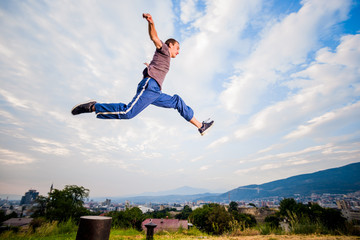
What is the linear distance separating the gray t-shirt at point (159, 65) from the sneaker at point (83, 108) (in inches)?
49.3

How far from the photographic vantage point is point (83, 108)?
314cm

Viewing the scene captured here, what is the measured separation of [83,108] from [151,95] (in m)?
1.34

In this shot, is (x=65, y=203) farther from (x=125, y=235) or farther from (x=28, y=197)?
(x=28, y=197)

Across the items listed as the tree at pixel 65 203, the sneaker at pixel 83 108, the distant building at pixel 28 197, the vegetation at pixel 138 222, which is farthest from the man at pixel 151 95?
the distant building at pixel 28 197

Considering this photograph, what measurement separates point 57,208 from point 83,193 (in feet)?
25.8

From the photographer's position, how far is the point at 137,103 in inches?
127

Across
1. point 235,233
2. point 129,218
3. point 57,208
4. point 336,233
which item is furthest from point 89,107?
point 57,208

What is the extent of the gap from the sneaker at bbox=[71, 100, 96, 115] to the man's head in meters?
2.06

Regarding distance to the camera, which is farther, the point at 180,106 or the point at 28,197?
the point at 28,197

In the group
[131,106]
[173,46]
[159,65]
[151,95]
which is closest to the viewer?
[131,106]

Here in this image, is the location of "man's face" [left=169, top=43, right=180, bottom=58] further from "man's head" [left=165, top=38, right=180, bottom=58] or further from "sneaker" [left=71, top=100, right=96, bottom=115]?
"sneaker" [left=71, top=100, right=96, bottom=115]

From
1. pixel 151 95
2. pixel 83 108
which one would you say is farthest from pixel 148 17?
pixel 83 108

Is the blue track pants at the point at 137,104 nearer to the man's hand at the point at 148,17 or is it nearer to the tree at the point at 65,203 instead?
the man's hand at the point at 148,17

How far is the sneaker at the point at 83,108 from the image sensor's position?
314 centimetres
